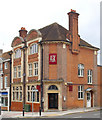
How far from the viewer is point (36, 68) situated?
3238cm

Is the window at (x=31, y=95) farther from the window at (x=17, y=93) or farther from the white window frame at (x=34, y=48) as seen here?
the white window frame at (x=34, y=48)

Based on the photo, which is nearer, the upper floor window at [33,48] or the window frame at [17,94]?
the upper floor window at [33,48]

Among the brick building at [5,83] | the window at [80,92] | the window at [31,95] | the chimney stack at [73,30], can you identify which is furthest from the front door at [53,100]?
the brick building at [5,83]

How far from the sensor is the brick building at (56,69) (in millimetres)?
30156

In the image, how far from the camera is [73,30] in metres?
32.2

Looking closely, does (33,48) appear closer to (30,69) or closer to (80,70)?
(30,69)

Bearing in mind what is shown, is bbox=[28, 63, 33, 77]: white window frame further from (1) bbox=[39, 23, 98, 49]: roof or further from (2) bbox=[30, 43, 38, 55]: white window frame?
(1) bbox=[39, 23, 98, 49]: roof

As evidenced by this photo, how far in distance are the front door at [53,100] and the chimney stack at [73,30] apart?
6.44 metres

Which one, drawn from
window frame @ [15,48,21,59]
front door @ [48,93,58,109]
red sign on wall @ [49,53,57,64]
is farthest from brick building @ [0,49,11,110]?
red sign on wall @ [49,53,57,64]

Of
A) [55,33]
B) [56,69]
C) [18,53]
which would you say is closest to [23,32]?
[18,53]

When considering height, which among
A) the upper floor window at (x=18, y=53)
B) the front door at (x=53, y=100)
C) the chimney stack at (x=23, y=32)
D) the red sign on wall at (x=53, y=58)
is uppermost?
the chimney stack at (x=23, y=32)

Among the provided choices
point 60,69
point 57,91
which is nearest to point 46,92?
point 57,91

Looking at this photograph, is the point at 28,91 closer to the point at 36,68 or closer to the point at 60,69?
the point at 36,68

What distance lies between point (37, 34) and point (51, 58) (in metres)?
4.15
